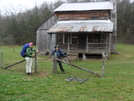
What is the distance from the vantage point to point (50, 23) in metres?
20.5

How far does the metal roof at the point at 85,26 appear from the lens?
15671 mm

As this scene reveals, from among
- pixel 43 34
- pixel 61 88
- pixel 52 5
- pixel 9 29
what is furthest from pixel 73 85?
pixel 52 5

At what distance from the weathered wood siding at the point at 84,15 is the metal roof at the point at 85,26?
1.89 ft

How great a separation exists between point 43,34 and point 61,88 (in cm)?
1520

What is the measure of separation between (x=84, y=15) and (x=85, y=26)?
2527 mm

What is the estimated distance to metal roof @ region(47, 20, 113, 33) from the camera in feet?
51.4

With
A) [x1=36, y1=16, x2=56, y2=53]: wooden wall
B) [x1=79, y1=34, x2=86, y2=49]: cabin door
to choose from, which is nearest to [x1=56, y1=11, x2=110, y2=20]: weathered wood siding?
[x1=36, y1=16, x2=56, y2=53]: wooden wall

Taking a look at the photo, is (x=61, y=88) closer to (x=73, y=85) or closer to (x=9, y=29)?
(x=73, y=85)

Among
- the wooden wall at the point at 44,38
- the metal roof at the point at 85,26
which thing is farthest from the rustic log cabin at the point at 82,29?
the wooden wall at the point at 44,38

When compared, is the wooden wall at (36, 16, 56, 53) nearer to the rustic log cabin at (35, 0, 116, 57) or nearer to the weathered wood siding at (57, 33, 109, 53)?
the rustic log cabin at (35, 0, 116, 57)

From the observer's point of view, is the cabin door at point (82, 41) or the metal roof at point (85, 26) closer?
the metal roof at point (85, 26)

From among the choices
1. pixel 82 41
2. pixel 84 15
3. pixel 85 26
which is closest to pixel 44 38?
pixel 82 41

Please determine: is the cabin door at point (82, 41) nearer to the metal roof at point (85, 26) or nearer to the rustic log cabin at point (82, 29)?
the rustic log cabin at point (82, 29)

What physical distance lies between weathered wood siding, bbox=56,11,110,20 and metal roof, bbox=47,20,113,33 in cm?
58
